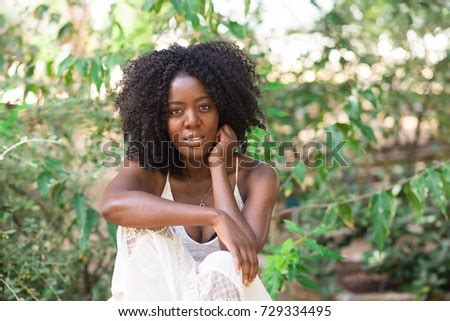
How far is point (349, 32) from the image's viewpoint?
5.06m

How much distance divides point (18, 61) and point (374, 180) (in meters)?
3.17

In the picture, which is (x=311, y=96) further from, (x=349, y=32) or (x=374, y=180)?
(x=374, y=180)

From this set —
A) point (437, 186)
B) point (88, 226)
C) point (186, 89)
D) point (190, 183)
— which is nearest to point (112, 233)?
point (88, 226)

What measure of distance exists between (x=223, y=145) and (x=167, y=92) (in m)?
0.27

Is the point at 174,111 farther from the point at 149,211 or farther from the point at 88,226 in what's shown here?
the point at 88,226

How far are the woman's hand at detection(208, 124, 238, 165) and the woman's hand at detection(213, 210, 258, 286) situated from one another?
10.7 inches

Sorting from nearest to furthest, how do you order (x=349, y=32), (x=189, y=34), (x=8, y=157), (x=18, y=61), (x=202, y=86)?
(x=202, y=86) → (x=8, y=157) → (x=189, y=34) → (x=18, y=61) → (x=349, y=32)

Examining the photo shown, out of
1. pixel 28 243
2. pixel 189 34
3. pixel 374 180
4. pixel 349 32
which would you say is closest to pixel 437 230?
pixel 374 180

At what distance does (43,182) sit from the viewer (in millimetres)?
3176

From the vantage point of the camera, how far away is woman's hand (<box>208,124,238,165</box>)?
260 centimetres

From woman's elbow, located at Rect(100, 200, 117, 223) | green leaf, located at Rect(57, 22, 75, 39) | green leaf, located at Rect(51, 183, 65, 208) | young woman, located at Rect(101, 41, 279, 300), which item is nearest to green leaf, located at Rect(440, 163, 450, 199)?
young woman, located at Rect(101, 41, 279, 300)

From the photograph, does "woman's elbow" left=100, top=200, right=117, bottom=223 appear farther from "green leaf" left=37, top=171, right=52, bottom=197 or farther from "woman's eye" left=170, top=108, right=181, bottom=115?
"green leaf" left=37, top=171, right=52, bottom=197

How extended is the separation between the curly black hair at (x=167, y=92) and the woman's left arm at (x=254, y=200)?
201 millimetres

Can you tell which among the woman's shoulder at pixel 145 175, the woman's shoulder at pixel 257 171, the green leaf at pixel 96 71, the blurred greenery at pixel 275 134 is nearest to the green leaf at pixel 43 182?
the blurred greenery at pixel 275 134
